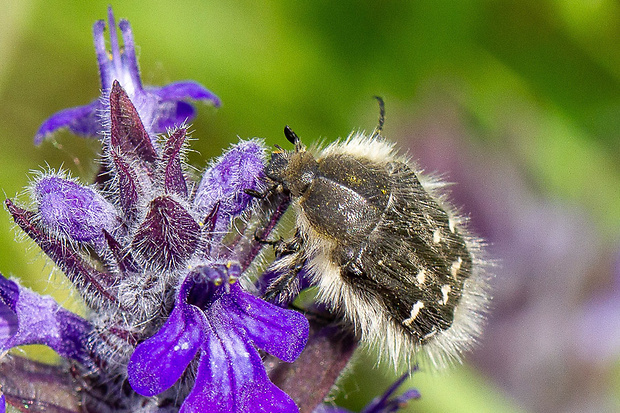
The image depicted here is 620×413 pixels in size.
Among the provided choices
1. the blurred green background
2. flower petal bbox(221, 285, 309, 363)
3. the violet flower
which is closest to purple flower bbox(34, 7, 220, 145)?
the violet flower

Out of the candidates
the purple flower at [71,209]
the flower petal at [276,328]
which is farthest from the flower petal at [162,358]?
the purple flower at [71,209]

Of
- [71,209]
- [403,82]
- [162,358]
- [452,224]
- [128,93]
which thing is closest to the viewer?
[162,358]

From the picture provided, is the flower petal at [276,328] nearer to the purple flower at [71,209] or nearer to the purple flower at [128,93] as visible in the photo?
the purple flower at [71,209]

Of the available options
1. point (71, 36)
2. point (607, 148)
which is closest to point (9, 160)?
point (71, 36)

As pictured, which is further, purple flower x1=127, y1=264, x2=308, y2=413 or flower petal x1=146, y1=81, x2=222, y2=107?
flower petal x1=146, y1=81, x2=222, y2=107

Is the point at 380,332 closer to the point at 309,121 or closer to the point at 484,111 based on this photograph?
the point at 309,121

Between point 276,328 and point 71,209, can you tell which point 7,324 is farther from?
point 276,328

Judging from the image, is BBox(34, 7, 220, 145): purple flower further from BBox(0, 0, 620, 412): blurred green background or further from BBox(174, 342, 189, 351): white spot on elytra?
BBox(0, 0, 620, 412): blurred green background

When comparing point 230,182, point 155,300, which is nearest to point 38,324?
point 155,300
